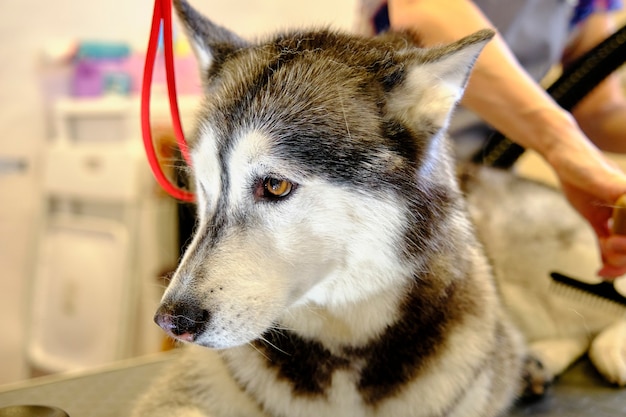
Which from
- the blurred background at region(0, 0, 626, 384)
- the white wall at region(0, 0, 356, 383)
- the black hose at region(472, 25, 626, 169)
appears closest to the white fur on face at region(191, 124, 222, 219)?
the black hose at region(472, 25, 626, 169)

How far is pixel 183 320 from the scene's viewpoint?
0.65 m

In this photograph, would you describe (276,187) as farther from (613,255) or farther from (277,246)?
(613,255)

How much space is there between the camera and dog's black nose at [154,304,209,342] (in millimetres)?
648

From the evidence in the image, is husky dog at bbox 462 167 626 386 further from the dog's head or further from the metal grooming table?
the dog's head

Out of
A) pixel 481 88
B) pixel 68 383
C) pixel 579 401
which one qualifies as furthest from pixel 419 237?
pixel 68 383

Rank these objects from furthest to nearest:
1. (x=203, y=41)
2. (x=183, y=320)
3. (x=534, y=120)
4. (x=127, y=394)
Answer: (x=127, y=394) < (x=534, y=120) < (x=203, y=41) < (x=183, y=320)

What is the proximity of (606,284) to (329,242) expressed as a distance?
0.59 metres

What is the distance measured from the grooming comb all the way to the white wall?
4.82 feet

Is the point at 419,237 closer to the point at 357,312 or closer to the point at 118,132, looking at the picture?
the point at 357,312

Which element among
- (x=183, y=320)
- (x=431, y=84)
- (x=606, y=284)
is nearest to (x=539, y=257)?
(x=606, y=284)

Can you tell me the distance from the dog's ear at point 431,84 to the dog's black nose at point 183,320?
351 millimetres

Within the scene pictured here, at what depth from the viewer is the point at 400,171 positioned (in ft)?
2.48

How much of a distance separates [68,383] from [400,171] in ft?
2.69

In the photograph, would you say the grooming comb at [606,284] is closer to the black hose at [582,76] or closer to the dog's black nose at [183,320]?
the black hose at [582,76]
